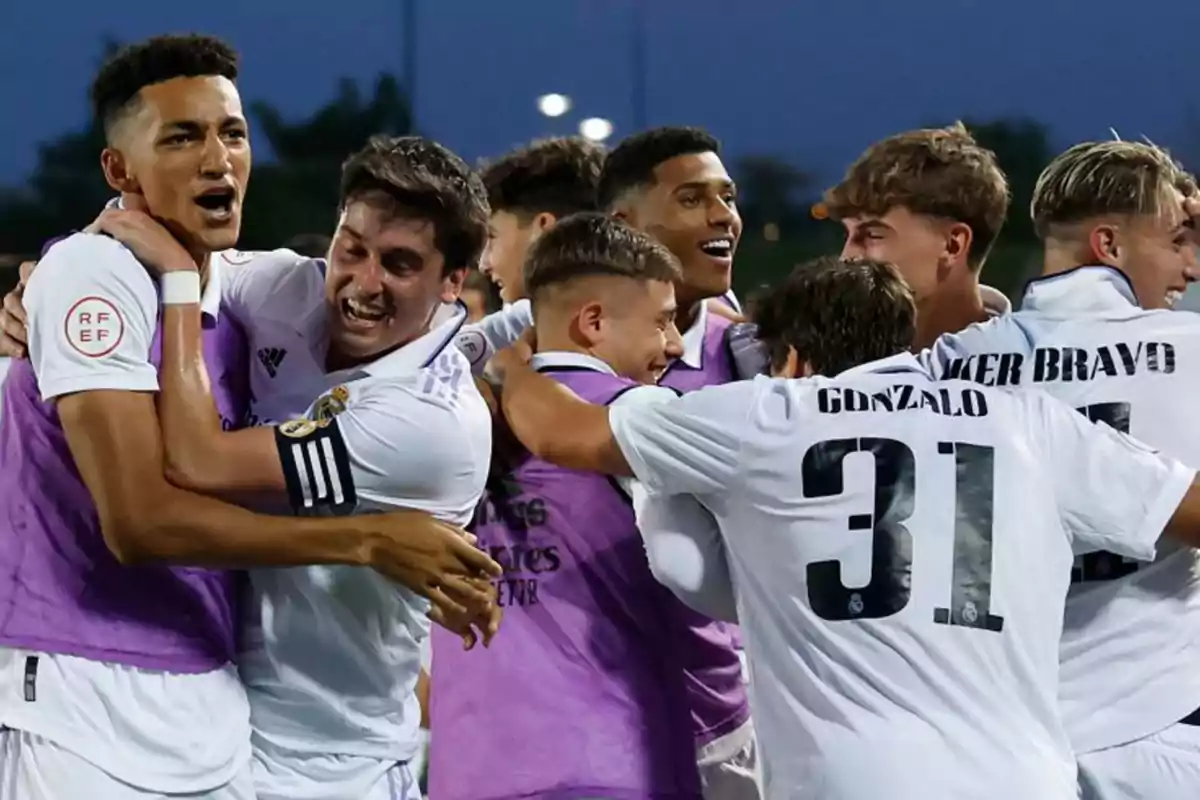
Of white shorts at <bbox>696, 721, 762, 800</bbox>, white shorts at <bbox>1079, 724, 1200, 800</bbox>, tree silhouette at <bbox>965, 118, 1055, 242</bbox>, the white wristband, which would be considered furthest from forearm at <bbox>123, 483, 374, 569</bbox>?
tree silhouette at <bbox>965, 118, 1055, 242</bbox>

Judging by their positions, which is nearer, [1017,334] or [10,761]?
[10,761]

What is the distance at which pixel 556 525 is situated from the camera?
265 centimetres

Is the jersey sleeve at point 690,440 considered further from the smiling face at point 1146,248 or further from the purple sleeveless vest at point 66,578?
the smiling face at point 1146,248

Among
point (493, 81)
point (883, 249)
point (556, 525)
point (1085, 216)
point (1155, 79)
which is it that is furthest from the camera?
point (1155, 79)

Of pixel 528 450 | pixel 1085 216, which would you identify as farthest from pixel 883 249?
pixel 528 450

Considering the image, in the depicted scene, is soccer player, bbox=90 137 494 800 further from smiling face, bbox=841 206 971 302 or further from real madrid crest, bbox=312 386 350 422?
smiling face, bbox=841 206 971 302

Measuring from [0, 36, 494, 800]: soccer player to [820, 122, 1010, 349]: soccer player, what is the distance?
4.69ft

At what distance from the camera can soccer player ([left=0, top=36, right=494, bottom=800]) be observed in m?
2.19

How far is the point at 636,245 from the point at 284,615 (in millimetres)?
844

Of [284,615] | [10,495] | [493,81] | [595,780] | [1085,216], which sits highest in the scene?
[493,81]

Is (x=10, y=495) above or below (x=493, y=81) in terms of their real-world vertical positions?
Result: below

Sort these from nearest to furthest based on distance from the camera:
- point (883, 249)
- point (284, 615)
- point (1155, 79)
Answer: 1. point (284, 615)
2. point (883, 249)
3. point (1155, 79)

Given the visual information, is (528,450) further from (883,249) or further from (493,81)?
(493,81)

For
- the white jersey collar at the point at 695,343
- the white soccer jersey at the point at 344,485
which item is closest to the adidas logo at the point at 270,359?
the white soccer jersey at the point at 344,485
